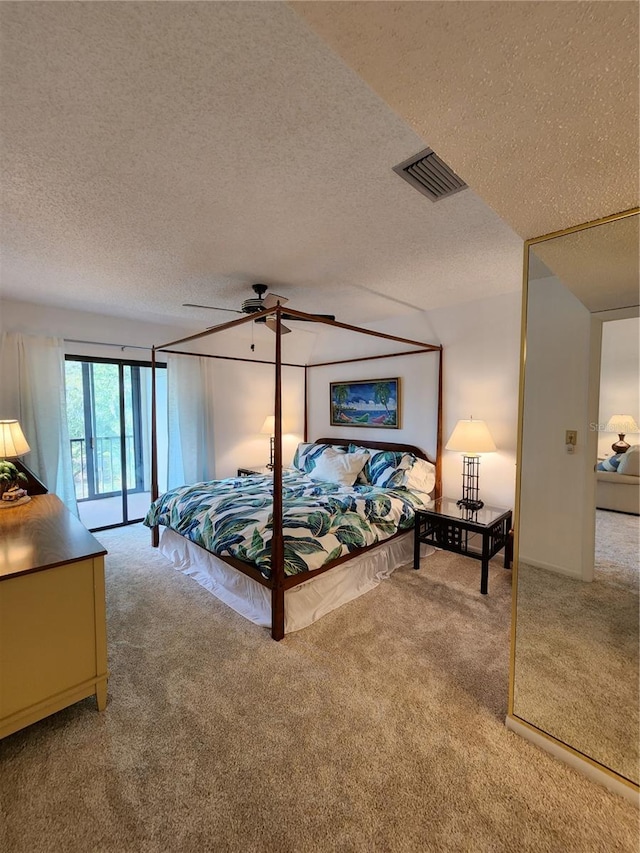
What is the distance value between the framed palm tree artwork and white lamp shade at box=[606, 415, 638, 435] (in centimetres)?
270

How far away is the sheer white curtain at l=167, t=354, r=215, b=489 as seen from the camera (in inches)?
183

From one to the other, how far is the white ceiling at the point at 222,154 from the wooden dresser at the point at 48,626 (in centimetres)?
168

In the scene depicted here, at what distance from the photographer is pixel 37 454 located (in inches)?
150

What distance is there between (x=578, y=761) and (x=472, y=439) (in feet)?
7.11

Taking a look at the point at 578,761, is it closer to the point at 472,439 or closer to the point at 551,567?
the point at 551,567

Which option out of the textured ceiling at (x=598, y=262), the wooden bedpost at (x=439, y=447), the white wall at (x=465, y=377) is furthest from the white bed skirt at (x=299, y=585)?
the textured ceiling at (x=598, y=262)

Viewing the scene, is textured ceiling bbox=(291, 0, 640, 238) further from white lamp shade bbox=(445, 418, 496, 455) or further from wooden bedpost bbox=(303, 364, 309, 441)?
wooden bedpost bbox=(303, 364, 309, 441)

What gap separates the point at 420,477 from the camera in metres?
3.83

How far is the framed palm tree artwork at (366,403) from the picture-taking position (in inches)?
171

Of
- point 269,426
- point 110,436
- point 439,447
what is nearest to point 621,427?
point 439,447

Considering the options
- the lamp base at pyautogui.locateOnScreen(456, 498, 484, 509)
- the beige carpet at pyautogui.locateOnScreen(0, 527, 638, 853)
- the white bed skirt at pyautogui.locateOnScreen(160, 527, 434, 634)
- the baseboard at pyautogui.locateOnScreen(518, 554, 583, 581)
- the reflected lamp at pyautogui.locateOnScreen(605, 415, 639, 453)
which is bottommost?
the beige carpet at pyautogui.locateOnScreen(0, 527, 638, 853)

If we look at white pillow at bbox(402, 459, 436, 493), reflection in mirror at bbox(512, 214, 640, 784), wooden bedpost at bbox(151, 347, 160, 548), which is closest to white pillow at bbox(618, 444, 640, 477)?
reflection in mirror at bbox(512, 214, 640, 784)

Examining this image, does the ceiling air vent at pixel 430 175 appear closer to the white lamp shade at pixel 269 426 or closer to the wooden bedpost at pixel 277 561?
the wooden bedpost at pixel 277 561

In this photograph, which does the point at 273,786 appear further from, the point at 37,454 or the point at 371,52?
the point at 37,454
